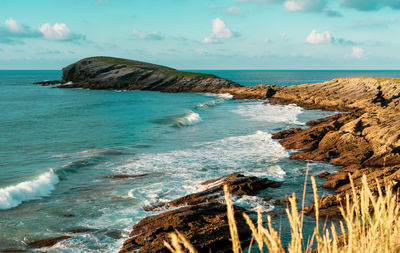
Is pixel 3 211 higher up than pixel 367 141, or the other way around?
pixel 367 141

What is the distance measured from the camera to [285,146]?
25.6m

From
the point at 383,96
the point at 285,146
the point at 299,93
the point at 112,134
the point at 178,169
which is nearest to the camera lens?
the point at 178,169

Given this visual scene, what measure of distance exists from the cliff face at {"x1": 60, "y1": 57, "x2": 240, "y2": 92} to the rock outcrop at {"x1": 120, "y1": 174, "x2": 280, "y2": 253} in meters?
79.0

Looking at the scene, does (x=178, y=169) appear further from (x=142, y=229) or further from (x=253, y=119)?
(x=253, y=119)

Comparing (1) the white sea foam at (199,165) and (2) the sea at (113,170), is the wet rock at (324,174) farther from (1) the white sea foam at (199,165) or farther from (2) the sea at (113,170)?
(1) the white sea foam at (199,165)

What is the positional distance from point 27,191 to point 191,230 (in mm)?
9453

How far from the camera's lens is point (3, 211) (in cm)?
1445

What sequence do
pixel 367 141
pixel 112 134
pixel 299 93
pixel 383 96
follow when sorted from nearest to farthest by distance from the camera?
pixel 367 141, pixel 112 134, pixel 383 96, pixel 299 93

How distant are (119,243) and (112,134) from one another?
72.0 feet

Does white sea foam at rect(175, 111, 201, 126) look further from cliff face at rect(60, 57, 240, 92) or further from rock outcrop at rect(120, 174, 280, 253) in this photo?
cliff face at rect(60, 57, 240, 92)

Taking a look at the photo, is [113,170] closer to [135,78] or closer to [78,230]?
[78,230]

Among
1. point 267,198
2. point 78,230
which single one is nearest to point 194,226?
point 78,230

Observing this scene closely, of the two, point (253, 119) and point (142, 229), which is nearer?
point (142, 229)

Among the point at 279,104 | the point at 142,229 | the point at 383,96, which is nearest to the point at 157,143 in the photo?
the point at 142,229
